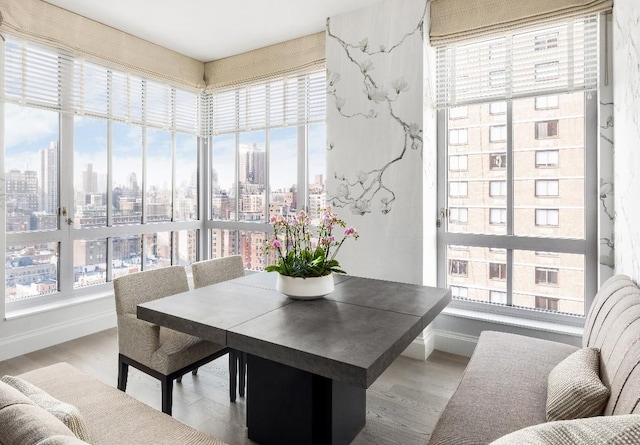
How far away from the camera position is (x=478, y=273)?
3117 mm

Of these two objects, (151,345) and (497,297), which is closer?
(151,345)

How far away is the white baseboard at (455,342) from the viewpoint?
9.89 feet

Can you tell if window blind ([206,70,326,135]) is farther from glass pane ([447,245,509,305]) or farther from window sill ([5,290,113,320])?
window sill ([5,290,113,320])

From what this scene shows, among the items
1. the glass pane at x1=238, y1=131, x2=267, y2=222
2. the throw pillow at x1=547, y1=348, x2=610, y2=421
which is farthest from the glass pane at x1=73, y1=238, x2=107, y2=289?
the throw pillow at x1=547, y1=348, x2=610, y2=421

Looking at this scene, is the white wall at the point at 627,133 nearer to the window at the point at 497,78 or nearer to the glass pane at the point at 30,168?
the window at the point at 497,78

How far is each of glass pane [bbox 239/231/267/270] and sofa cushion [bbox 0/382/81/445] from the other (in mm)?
3417

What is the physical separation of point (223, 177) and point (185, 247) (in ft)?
3.02

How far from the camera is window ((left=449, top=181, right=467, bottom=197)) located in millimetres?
3139

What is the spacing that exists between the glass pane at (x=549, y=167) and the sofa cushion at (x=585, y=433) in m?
2.42

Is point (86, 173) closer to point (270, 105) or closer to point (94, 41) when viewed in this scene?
point (94, 41)

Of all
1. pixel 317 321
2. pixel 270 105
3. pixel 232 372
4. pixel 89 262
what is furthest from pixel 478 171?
pixel 89 262

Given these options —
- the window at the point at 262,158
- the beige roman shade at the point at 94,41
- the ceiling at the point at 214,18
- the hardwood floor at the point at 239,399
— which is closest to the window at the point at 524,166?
the hardwood floor at the point at 239,399

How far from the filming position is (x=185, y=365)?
2.09 m

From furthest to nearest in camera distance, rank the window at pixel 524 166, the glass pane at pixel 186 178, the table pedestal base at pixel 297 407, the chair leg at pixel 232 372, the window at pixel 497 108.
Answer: the glass pane at pixel 186 178 < the window at pixel 497 108 < the window at pixel 524 166 < the chair leg at pixel 232 372 < the table pedestal base at pixel 297 407
